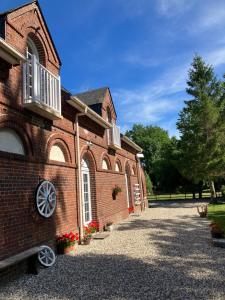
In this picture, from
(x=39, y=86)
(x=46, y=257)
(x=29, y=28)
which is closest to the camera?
(x=46, y=257)

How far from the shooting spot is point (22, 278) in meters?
5.98

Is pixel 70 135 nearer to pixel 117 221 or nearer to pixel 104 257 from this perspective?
pixel 104 257

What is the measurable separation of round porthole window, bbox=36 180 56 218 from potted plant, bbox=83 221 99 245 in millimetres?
1974

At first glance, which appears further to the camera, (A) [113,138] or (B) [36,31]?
(A) [113,138]

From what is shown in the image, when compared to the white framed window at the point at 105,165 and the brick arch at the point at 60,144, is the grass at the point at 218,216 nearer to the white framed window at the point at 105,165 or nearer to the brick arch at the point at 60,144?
the white framed window at the point at 105,165

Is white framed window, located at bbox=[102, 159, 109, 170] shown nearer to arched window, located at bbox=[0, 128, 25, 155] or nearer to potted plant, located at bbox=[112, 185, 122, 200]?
potted plant, located at bbox=[112, 185, 122, 200]

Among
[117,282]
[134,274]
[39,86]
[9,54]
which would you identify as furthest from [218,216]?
[9,54]

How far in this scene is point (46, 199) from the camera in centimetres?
760

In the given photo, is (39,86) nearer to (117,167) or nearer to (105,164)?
(105,164)

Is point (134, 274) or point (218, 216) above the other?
point (218, 216)

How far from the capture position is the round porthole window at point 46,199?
729cm

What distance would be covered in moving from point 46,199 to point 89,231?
329 cm

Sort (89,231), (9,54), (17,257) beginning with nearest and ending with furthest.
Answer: (17,257) → (9,54) → (89,231)

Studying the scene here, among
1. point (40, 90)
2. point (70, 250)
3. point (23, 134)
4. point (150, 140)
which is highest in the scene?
point (150, 140)
